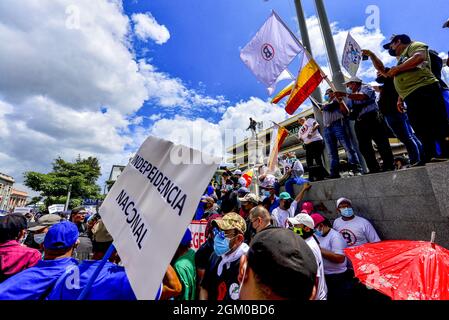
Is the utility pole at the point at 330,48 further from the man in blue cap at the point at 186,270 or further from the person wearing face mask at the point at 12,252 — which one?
the person wearing face mask at the point at 12,252

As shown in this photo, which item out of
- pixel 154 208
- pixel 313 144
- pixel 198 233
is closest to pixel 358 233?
pixel 198 233

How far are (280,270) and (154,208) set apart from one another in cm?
73

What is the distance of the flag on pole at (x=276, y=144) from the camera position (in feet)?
23.3

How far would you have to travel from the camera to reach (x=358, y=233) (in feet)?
11.1

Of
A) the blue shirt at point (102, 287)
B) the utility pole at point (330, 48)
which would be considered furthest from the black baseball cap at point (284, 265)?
the utility pole at point (330, 48)

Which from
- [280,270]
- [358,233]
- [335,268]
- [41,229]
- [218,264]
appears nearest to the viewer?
[280,270]

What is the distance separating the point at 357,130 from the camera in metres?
4.64

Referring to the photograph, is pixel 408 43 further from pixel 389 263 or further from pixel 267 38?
pixel 267 38

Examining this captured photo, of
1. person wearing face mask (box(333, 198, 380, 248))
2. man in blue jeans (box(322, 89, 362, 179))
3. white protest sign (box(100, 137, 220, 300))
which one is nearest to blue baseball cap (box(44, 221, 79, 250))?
white protest sign (box(100, 137, 220, 300))

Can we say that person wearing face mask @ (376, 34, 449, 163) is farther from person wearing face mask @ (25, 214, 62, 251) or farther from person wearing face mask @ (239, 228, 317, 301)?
person wearing face mask @ (25, 214, 62, 251)

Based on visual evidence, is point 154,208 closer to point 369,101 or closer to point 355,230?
point 355,230

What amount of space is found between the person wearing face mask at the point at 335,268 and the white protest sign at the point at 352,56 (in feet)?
14.6

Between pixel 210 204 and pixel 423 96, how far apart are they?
5003 mm

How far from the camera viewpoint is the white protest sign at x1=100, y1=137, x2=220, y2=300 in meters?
1.04
